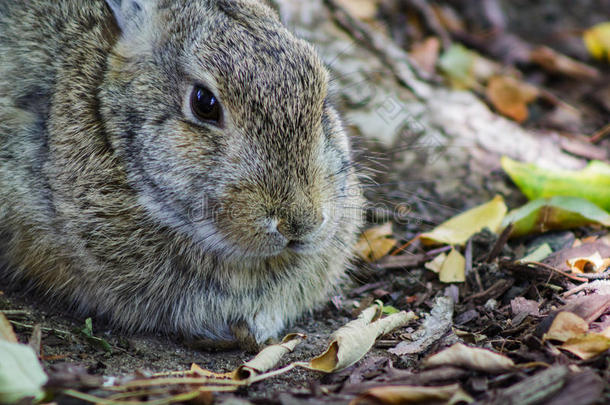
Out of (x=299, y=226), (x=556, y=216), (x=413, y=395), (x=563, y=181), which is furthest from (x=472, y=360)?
(x=563, y=181)

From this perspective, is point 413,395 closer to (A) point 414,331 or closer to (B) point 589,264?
(A) point 414,331

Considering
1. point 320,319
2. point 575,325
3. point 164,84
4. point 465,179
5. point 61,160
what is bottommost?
point 320,319

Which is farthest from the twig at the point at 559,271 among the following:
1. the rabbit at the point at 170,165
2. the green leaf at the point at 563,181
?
the rabbit at the point at 170,165

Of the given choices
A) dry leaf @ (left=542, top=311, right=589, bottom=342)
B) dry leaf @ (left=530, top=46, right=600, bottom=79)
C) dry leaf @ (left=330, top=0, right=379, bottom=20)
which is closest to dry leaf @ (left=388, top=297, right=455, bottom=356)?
dry leaf @ (left=542, top=311, right=589, bottom=342)

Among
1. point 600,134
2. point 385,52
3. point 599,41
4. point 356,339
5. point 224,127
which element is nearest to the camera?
point 224,127

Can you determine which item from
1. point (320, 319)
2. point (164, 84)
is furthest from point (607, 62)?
point (164, 84)

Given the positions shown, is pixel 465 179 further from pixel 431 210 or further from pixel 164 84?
pixel 164 84

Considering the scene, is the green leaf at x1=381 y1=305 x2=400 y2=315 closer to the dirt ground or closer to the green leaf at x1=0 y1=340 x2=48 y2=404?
the dirt ground
